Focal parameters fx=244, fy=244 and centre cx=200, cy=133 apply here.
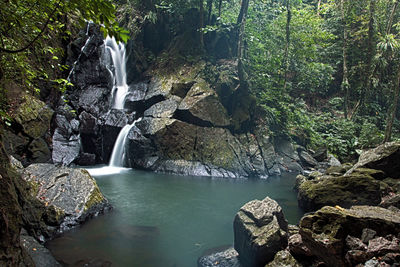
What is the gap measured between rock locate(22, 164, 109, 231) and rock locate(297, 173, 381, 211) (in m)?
6.32

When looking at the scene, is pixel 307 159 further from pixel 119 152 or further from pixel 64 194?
pixel 64 194


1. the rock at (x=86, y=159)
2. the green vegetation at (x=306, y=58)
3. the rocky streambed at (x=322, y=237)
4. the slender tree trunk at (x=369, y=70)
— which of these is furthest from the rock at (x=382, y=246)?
the slender tree trunk at (x=369, y=70)

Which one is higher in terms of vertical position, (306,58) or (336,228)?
(306,58)

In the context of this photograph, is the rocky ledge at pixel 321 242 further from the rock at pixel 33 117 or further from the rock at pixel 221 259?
the rock at pixel 33 117

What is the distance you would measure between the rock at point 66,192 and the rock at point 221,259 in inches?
126

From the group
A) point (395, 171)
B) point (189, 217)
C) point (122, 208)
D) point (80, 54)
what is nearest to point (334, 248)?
point (189, 217)

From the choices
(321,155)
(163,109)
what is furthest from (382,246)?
(321,155)

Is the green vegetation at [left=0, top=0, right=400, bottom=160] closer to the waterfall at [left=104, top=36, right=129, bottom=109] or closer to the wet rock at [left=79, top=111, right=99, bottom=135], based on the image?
the waterfall at [left=104, top=36, right=129, bottom=109]

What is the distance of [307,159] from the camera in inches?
590

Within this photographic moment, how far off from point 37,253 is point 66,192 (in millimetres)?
2410

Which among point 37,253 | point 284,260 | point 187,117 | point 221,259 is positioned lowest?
point 221,259

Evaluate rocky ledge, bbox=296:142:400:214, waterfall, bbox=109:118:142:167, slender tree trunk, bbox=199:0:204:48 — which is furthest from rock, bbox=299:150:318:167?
waterfall, bbox=109:118:142:167

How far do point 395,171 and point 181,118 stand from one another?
31.4 feet

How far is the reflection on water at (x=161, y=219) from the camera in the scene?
16.4 feet
